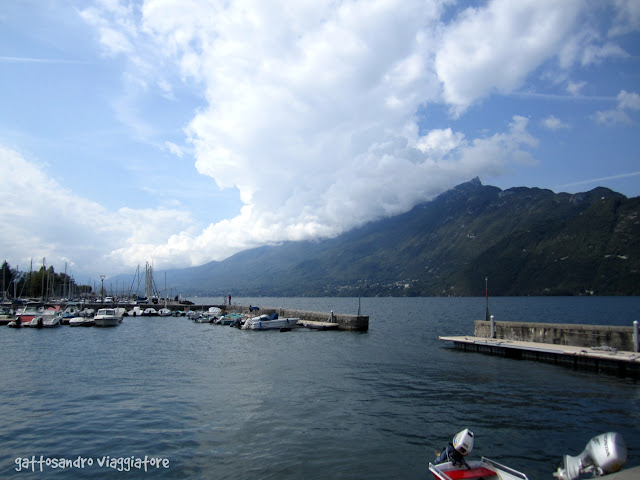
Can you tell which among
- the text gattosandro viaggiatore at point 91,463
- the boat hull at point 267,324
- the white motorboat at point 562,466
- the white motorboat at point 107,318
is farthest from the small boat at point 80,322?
the white motorboat at point 562,466

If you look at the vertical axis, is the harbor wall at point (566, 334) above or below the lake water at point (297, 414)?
above

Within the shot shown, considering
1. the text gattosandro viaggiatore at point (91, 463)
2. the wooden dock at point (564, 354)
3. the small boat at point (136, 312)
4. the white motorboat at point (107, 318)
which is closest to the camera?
the text gattosandro viaggiatore at point (91, 463)

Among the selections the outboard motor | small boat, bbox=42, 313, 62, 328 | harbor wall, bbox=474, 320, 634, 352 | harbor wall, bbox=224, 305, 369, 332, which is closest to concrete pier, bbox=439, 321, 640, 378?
harbor wall, bbox=474, 320, 634, 352

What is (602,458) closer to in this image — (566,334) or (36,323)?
(566,334)

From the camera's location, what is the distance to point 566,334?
3494cm

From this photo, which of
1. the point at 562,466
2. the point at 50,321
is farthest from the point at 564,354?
the point at 50,321

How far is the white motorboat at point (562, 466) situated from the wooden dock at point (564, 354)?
1901 centimetres

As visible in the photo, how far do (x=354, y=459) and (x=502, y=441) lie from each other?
5.90m

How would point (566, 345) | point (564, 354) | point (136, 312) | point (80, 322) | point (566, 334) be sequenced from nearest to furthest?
point (564, 354) < point (566, 345) < point (566, 334) < point (80, 322) < point (136, 312)

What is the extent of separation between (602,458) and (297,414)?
40.2ft

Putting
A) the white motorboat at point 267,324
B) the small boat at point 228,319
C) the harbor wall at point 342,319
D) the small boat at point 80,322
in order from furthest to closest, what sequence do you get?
the small boat at point 228,319, the small boat at point 80,322, the white motorboat at point 267,324, the harbor wall at point 342,319

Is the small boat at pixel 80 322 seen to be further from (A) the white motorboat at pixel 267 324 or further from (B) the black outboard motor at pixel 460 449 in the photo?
(B) the black outboard motor at pixel 460 449

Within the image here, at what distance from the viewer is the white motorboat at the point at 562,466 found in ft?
34.2

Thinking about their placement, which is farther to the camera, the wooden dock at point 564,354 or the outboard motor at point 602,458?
the wooden dock at point 564,354
